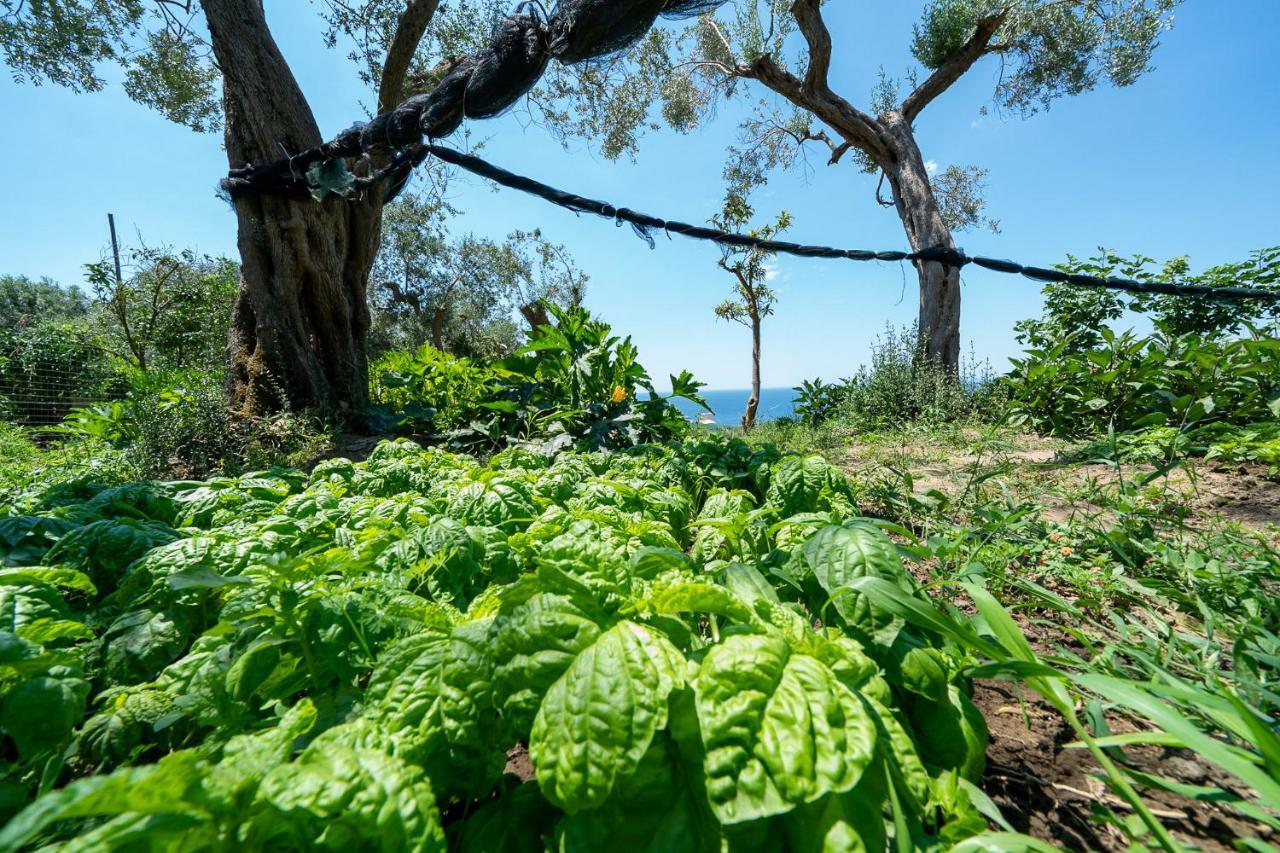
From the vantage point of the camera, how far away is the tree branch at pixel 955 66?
24.4 ft

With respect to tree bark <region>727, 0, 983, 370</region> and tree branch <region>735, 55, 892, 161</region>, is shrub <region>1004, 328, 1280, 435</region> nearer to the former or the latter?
tree bark <region>727, 0, 983, 370</region>

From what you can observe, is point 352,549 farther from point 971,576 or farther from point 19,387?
point 19,387

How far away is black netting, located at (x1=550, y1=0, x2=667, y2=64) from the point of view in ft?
9.83

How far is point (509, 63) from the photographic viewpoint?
3.23 meters

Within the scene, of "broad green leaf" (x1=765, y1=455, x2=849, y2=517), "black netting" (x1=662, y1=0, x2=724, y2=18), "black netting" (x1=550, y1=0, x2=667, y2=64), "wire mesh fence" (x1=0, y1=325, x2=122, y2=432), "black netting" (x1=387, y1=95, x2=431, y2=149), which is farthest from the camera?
"wire mesh fence" (x1=0, y1=325, x2=122, y2=432)

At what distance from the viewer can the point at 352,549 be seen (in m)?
1.24

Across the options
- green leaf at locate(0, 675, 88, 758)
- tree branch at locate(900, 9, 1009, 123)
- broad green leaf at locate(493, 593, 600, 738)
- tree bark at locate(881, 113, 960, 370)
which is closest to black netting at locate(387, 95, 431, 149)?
green leaf at locate(0, 675, 88, 758)

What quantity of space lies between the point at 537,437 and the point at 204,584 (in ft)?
9.22

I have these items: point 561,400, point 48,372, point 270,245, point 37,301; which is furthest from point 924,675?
point 37,301

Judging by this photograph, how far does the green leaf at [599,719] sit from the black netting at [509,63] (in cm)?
392

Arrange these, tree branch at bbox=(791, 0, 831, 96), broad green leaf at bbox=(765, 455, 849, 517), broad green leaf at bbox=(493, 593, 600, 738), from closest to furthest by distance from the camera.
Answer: broad green leaf at bbox=(493, 593, 600, 738), broad green leaf at bbox=(765, 455, 849, 517), tree branch at bbox=(791, 0, 831, 96)

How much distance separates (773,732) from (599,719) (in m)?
0.21

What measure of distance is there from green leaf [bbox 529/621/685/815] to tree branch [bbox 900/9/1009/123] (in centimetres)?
1044

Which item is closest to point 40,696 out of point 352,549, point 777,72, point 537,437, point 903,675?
point 352,549
